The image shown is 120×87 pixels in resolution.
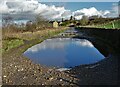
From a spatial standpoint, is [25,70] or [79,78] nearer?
[79,78]

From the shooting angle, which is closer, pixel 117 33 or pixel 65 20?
pixel 117 33

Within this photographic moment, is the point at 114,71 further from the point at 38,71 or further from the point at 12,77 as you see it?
the point at 12,77

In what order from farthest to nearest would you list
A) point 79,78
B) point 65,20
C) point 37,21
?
point 65,20, point 37,21, point 79,78

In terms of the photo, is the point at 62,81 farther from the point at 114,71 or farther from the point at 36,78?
the point at 114,71

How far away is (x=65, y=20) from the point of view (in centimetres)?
15912

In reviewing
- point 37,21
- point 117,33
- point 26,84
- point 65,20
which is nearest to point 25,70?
point 26,84

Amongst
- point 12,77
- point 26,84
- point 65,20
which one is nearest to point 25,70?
point 12,77

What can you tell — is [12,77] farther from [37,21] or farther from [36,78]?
[37,21]

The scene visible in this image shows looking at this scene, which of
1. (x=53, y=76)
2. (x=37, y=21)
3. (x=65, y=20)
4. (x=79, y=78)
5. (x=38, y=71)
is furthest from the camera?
(x=65, y=20)

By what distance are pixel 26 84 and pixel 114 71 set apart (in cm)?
559

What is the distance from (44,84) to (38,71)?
4.01 metres

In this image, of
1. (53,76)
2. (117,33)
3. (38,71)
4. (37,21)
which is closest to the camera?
(53,76)

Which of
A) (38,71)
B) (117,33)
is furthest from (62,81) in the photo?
(117,33)

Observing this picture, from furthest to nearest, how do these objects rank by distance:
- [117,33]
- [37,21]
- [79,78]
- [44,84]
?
[37,21], [117,33], [79,78], [44,84]
